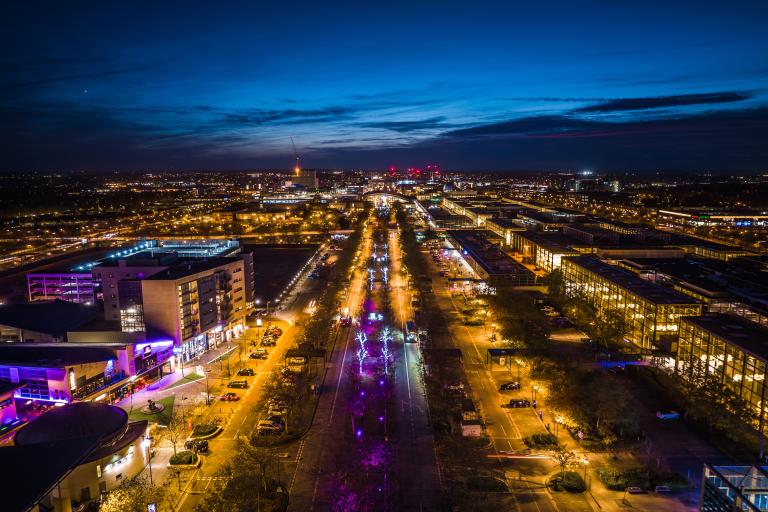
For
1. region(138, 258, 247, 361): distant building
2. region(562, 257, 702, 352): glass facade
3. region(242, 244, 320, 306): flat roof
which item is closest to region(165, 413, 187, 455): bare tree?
region(138, 258, 247, 361): distant building

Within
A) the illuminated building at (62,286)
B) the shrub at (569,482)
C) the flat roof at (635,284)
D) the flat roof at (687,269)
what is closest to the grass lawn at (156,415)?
the shrub at (569,482)

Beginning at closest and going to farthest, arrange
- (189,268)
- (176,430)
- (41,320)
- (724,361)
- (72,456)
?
(72,456) < (176,430) < (724,361) < (189,268) < (41,320)

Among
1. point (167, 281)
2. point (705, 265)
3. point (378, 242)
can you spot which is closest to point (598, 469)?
point (167, 281)

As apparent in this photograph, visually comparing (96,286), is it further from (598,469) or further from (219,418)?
(598,469)

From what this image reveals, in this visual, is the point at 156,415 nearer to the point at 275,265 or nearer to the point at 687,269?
the point at 275,265

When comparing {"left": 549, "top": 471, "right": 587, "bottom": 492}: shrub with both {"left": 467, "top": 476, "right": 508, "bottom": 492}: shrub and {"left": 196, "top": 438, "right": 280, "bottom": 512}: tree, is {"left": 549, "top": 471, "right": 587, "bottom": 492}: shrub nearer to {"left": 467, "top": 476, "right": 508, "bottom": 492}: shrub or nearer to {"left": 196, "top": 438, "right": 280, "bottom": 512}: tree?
{"left": 467, "top": 476, "right": 508, "bottom": 492}: shrub

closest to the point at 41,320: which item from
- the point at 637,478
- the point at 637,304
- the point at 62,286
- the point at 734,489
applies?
the point at 62,286
